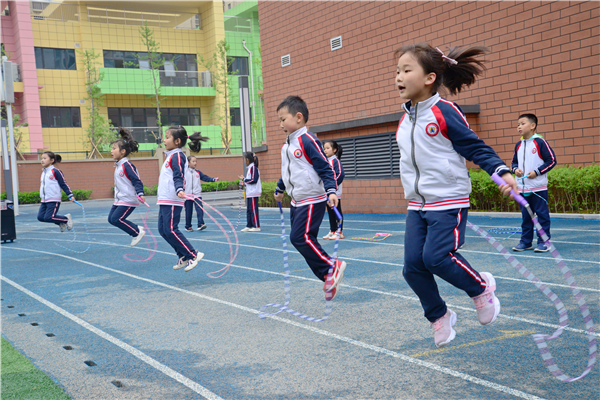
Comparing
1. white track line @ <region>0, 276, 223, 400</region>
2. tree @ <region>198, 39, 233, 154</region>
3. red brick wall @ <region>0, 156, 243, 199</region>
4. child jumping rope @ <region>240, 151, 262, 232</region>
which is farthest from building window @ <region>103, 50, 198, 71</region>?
white track line @ <region>0, 276, 223, 400</region>

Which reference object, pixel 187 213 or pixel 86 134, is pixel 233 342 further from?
pixel 86 134

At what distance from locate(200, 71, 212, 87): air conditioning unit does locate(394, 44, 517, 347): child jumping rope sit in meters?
41.6

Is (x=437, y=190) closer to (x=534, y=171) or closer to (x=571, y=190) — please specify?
(x=534, y=171)

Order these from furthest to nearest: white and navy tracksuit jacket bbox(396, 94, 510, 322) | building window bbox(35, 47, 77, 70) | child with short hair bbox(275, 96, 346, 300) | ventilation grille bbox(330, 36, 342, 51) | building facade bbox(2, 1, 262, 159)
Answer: building window bbox(35, 47, 77, 70)
building facade bbox(2, 1, 262, 159)
ventilation grille bbox(330, 36, 342, 51)
child with short hair bbox(275, 96, 346, 300)
white and navy tracksuit jacket bbox(396, 94, 510, 322)

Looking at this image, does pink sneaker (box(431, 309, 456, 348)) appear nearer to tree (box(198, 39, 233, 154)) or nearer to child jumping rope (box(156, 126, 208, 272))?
child jumping rope (box(156, 126, 208, 272))

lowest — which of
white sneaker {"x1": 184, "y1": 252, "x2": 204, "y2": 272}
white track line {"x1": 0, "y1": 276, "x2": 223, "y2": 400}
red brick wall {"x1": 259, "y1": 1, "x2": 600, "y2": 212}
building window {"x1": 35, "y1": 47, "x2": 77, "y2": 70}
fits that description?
white track line {"x1": 0, "y1": 276, "x2": 223, "y2": 400}

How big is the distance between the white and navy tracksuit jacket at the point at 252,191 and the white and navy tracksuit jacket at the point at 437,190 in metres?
9.86

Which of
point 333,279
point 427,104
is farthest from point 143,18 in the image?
point 427,104

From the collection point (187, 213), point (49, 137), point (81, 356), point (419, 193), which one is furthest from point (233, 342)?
point (49, 137)

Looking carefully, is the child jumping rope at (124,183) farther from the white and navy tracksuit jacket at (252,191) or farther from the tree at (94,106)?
the tree at (94,106)

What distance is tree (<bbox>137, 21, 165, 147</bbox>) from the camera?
40.4 meters

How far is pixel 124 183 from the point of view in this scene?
9969 mm

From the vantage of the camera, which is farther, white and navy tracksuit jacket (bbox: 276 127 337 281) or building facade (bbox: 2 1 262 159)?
building facade (bbox: 2 1 262 159)

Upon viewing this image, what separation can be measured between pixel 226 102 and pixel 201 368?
134 ft
